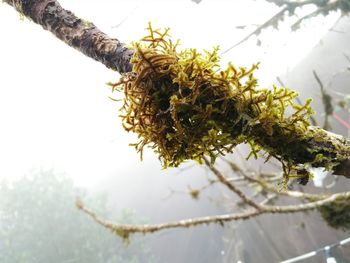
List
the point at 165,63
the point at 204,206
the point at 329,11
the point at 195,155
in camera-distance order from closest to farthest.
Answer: the point at 165,63 → the point at 195,155 → the point at 329,11 → the point at 204,206

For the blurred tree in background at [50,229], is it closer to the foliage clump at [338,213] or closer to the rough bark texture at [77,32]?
the foliage clump at [338,213]

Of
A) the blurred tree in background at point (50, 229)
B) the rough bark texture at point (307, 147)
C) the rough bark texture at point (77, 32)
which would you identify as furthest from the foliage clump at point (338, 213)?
the blurred tree in background at point (50, 229)

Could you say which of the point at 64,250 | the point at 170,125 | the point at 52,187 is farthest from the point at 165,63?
the point at 52,187

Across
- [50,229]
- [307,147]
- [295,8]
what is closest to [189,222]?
[307,147]

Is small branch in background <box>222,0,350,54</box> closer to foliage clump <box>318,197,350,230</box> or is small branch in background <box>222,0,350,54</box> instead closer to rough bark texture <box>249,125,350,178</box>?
foliage clump <box>318,197,350,230</box>

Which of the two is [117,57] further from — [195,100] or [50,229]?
[50,229]

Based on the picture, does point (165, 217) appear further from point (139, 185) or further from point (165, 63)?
point (165, 63)
